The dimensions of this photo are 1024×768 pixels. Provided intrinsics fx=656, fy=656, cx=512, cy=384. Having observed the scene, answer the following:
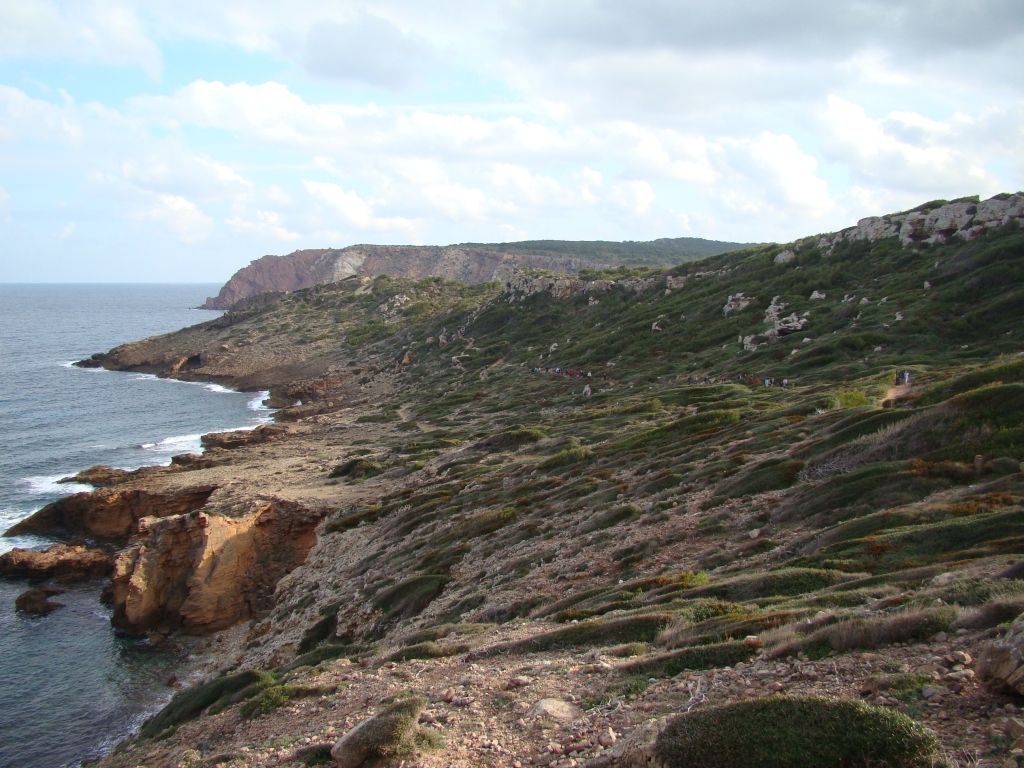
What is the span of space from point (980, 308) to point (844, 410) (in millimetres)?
25318

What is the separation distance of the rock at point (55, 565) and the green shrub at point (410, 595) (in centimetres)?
1913

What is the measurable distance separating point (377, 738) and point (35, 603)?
1108 inches

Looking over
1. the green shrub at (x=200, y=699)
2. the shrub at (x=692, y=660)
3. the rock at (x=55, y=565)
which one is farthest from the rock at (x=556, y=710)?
the rock at (x=55, y=565)

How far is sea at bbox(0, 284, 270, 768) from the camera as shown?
21.3 m

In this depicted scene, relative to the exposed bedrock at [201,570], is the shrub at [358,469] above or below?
above

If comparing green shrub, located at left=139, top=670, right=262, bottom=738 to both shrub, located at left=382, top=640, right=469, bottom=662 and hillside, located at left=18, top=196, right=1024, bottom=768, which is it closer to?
hillside, located at left=18, top=196, right=1024, bottom=768

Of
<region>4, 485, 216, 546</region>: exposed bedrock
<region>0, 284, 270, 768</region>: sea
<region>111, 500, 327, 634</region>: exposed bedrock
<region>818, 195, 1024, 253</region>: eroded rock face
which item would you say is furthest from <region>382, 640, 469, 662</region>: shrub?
<region>818, 195, 1024, 253</region>: eroded rock face

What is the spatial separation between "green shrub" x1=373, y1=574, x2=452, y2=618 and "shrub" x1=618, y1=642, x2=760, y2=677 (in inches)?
421

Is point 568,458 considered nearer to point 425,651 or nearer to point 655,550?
point 655,550

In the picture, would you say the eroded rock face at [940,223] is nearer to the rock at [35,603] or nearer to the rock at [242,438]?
the rock at [242,438]

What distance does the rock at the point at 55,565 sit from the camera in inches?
1251

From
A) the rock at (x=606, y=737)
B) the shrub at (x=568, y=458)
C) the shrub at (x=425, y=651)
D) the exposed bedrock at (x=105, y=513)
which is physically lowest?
the exposed bedrock at (x=105, y=513)

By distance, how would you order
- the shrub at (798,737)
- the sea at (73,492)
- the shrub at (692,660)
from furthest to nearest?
the sea at (73,492), the shrub at (692,660), the shrub at (798,737)

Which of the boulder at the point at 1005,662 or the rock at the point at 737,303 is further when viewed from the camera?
the rock at the point at 737,303
